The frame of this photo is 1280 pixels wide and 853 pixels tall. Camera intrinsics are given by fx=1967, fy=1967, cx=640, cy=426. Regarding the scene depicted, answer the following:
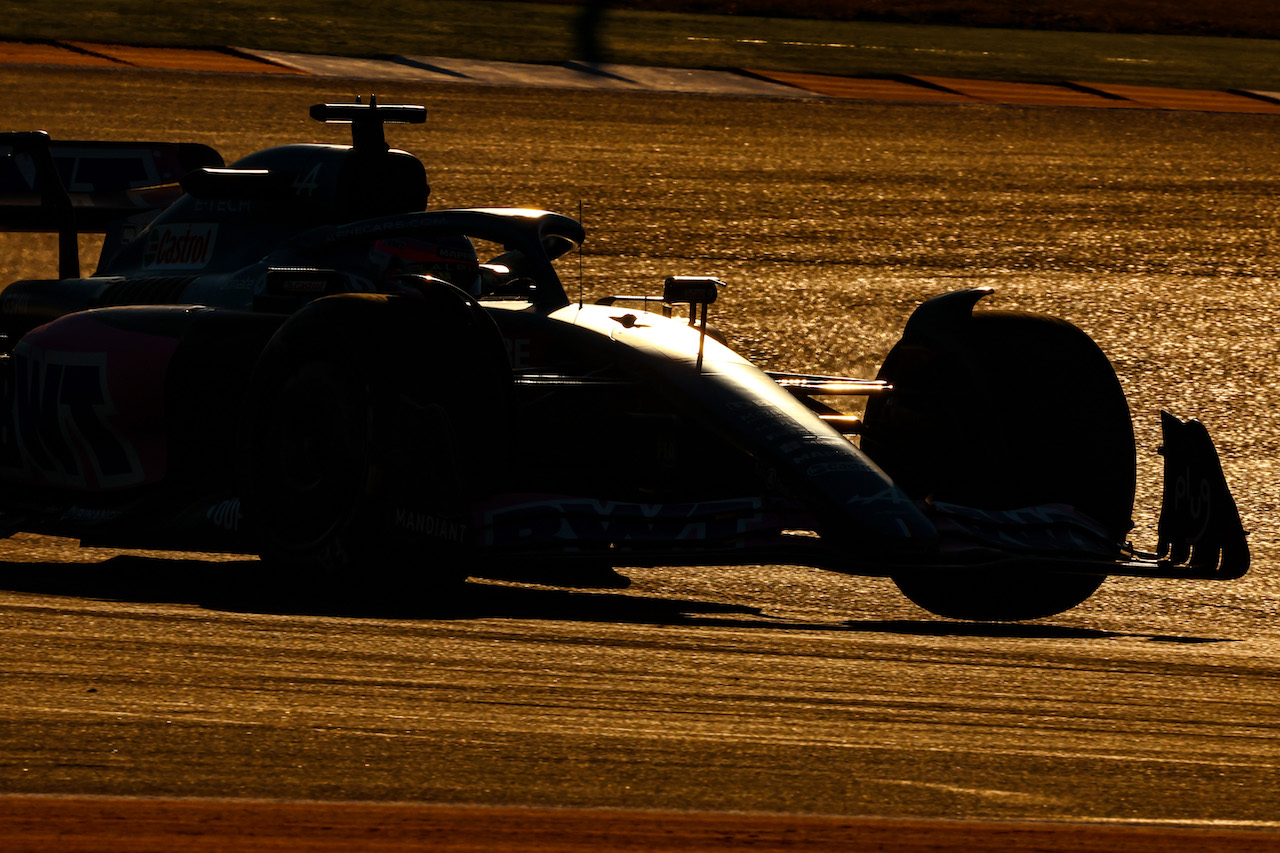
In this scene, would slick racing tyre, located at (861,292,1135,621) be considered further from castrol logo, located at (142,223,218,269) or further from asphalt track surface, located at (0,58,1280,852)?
castrol logo, located at (142,223,218,269)

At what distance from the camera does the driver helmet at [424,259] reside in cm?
740

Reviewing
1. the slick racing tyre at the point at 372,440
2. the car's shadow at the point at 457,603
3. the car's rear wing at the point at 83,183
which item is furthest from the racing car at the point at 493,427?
the car's rear wing at the point at 83,183

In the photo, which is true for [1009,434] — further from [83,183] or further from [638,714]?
[83,183]

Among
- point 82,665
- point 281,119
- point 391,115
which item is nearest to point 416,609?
point 82,665

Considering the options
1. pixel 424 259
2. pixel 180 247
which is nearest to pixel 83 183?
pixel 180 247

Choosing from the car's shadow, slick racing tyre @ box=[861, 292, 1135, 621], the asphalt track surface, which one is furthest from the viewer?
slick racing tyre @ box=[861, 292, 1135, 621]

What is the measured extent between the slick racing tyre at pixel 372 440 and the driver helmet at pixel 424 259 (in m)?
1.10

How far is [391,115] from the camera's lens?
8.40 metres

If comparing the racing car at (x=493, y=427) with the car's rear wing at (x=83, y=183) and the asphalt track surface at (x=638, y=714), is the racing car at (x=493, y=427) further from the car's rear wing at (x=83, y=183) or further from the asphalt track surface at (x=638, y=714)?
the car's rear wing at (x=83, y=183)

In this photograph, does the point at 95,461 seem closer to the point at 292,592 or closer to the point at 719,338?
the point at 292,592

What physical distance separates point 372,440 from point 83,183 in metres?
4.16

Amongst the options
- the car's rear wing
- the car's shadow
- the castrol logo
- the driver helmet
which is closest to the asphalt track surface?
the car's shadow

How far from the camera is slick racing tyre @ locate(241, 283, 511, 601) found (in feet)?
19.5

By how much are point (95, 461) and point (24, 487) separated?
41 centimetres
